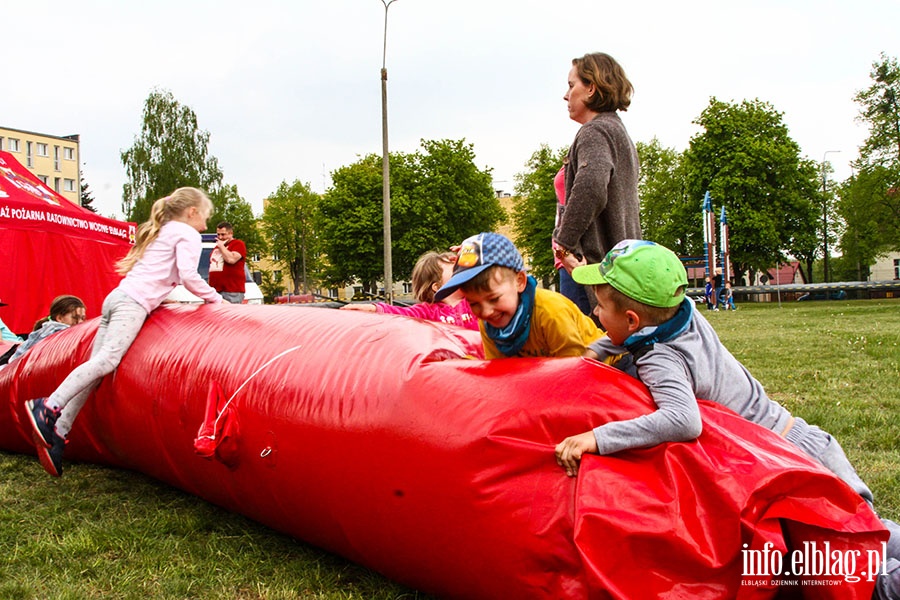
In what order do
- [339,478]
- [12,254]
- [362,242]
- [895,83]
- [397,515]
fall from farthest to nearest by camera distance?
[362,242], [895,83], [12,254], [339,478], [397,515]

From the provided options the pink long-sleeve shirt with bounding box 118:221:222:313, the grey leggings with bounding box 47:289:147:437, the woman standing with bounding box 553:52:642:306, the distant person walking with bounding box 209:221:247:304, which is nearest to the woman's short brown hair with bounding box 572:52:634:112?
the woman standing with bounding box 553:52:642:306

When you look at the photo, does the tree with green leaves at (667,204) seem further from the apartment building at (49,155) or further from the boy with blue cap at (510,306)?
the apartment building at (49,155)

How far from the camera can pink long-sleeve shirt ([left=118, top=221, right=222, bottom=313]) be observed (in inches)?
180

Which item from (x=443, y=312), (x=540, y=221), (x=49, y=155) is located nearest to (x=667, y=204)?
(x=540, y=221)

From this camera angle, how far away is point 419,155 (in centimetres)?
4634

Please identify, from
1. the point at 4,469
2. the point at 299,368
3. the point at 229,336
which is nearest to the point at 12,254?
the point at 4,469

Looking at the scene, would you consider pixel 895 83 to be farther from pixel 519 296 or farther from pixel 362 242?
pixel 519 296

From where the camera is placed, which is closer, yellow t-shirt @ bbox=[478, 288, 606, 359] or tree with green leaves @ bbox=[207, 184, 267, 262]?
yellow t-shirt @ bbox=[478, 288, 606, 359]

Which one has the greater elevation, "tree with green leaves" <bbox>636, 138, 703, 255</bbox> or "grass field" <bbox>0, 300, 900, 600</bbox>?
"tree with green leaves" <bbox>636, 138, 703, 255</bbox>

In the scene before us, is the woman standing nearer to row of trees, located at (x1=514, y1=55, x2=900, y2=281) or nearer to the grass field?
the grass field

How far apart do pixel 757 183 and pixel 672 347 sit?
123 ft

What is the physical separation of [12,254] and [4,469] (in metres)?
6.62

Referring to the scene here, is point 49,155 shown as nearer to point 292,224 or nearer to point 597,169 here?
point 292,224

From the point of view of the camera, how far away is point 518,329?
2.88m
